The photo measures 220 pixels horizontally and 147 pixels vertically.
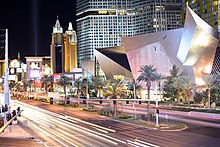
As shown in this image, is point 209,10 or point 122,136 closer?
point 122,136

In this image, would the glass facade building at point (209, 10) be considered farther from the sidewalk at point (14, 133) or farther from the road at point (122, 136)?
the sidewalk at point (14, 133)

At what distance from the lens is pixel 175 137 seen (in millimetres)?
28891

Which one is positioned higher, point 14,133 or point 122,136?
→ point 14,133

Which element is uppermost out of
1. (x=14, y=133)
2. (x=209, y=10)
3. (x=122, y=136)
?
(x=209, y=10)

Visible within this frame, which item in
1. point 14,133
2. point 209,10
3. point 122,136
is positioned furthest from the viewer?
point 209,10

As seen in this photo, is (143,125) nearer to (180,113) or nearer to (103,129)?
(103,129)

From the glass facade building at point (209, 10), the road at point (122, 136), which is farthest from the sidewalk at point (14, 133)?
the glass facade building at point (209, 10)

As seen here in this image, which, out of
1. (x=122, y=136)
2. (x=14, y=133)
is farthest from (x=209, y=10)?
(x=14, y=133)

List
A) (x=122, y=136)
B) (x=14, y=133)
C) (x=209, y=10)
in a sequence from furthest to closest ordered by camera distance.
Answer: (x=209, y=10), (x=14, y=133), (x=122, y=136)

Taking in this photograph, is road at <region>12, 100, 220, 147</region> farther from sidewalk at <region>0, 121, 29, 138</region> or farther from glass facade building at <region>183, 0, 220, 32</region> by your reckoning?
glass facade building at <region>183, 0, 220, 32</region>

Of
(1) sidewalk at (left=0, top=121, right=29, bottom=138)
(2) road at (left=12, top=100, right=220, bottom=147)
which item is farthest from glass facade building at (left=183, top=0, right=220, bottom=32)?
(1) sidewalk at (left=0, top=121, right=29, bottom=138)

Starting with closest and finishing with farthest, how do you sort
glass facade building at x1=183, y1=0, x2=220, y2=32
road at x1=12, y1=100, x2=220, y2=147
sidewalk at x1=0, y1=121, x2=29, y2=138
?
road at x1=12, y1=100, x2=220, y2=147 → sidewalk at x1=0, y1=121, x2=29, y2=138 → glass facade building at x1=183, y1=0, x2=220, y2=32

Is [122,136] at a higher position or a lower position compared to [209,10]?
lower

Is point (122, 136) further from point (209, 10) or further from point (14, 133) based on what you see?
point (209, 10)
